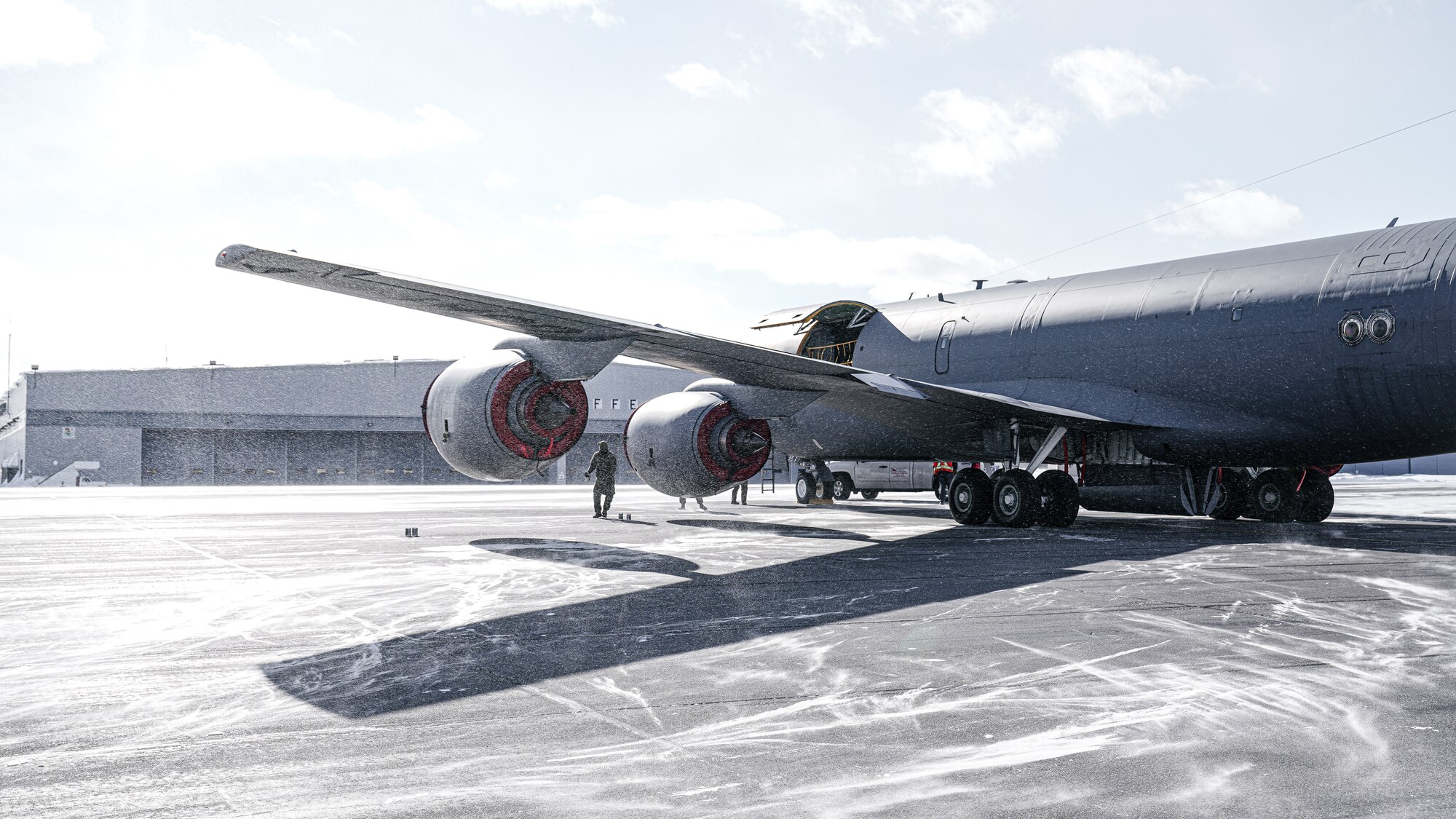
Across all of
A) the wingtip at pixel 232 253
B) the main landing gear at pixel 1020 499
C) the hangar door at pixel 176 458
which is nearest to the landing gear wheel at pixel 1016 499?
the main landing gear at pixel 1020 499

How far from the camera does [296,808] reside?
335 cm

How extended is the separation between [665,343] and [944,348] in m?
8.31

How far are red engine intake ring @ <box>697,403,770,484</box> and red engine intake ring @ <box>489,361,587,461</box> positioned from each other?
381cm

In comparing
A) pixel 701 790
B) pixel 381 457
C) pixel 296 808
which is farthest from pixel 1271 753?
pixel 381 457

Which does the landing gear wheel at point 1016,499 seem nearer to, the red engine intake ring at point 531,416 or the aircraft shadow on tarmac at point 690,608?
the aircraft shadow on tarmac at point 690,608

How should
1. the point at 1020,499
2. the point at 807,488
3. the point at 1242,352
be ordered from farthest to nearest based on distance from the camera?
the point at 807,488 < the point at 1020,499 < the point at 1242,352

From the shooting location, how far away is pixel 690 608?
7758 mm

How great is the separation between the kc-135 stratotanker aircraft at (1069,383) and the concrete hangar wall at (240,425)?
1449 inches

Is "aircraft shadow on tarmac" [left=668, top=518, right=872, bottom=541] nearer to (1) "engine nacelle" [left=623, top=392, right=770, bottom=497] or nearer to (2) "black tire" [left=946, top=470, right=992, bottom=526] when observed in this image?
(1) "engine nacelle" [left=623, top=392, right=770, bottom=497]

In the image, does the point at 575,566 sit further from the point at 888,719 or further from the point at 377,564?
the point at 888,719

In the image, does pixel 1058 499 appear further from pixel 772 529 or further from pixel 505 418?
pixel 505 418

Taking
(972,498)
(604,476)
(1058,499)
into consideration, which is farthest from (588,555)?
(1058,499)

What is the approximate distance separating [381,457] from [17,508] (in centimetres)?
3133

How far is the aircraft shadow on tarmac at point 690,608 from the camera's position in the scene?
5316 millimetres
